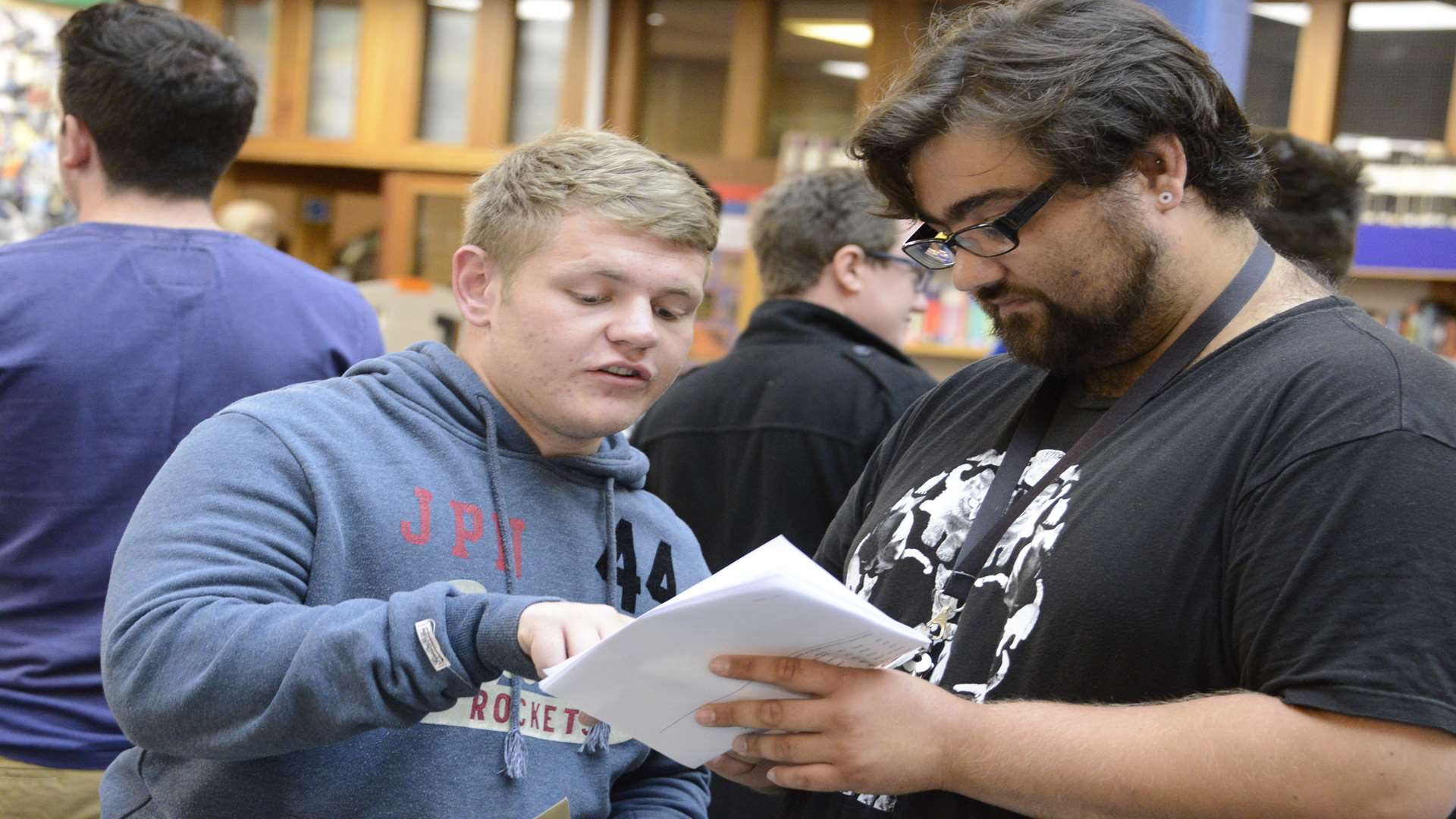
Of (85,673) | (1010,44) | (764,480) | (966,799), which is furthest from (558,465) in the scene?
(764,480)

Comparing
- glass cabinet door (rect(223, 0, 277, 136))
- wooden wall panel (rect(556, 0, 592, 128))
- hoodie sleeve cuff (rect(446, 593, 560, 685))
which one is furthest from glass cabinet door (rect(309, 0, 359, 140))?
hoodie sleeve cuff (rect(446, 593, 560, 685))

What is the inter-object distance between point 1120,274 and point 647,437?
182 cm

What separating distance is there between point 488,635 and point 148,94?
1.58 m

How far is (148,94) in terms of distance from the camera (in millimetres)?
2438

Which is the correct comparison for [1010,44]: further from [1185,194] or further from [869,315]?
[869,315]

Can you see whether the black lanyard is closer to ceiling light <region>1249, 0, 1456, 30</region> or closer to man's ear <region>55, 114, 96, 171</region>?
man's ear <region>55, 114, 96, 171</region>

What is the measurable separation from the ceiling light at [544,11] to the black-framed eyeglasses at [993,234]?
207 inches

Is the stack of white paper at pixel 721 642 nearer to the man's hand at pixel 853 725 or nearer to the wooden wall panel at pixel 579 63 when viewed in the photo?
the man's hand at pixel 853 725

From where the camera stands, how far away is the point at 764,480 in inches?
119

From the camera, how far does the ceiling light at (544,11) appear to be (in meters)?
6.64

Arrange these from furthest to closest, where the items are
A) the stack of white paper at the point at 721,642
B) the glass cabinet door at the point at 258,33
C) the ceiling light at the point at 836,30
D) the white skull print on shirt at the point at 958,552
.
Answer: the glass cabinet door at the point at 258,33, the ceiling light at the point at 836,30, the white skull print on shirt at the point at 958,552, the stack of white paper at the point at 721,642

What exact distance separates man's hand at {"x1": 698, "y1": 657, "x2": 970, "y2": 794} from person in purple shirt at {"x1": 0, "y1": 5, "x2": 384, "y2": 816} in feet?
4.24

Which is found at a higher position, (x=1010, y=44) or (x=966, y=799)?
(x=1010, y=44)

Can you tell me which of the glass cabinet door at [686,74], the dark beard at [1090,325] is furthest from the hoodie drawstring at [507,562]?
the glass cabinet door at [686,74]
